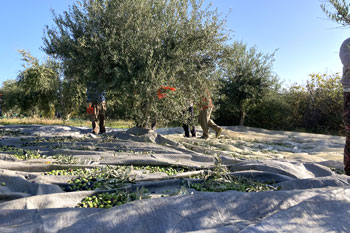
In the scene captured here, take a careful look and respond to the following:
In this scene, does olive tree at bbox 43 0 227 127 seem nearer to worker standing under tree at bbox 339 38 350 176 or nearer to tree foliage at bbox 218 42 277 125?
worker standing under tree at bbox 339 38 350 176

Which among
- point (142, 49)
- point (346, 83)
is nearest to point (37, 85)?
point (142, 49)

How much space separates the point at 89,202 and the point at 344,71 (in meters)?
4.50

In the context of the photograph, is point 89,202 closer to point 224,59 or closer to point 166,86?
point 166,86

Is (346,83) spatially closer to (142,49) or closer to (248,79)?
(142,49)

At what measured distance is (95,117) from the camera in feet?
38.1

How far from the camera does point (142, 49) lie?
816 cm

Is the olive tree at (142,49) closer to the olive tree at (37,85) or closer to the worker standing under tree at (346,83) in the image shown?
the worker standing under tree at (346,83)

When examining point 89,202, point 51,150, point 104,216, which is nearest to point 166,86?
point 51,150

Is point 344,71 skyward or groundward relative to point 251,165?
skyward

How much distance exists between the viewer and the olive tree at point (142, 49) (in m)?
8.17

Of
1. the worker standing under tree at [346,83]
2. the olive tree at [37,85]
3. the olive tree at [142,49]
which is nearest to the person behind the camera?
the worker standing under tree at [346,83]

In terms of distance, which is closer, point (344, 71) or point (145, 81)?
point (344, 71)

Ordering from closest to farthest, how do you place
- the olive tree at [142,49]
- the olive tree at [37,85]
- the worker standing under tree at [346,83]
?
the worker standing under tree at [346,83]
the olive tree at [142,49]
the olive tree at [37,85]

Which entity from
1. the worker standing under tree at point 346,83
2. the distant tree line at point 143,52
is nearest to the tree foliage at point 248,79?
the distant tree line at point 143,52
